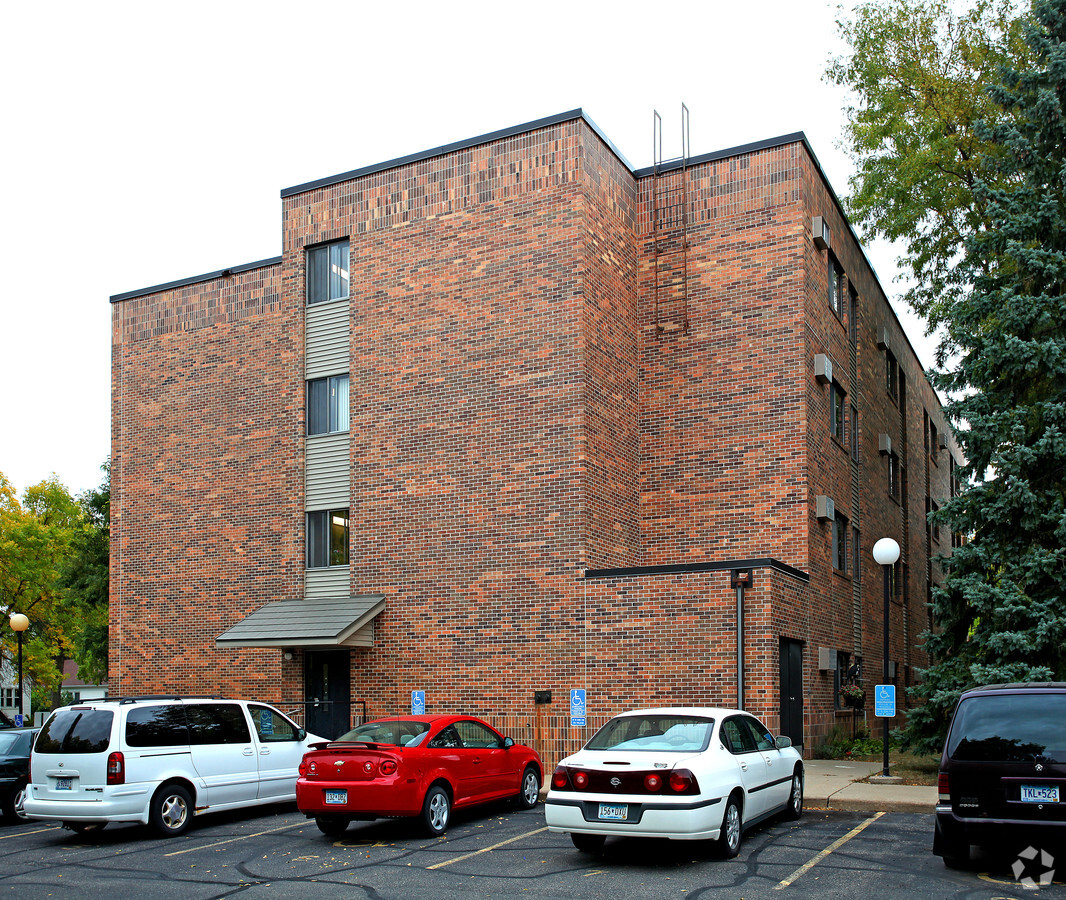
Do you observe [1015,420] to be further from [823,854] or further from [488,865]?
[488,865]

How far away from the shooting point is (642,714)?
12.0 m

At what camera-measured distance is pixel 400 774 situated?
12.4 metres

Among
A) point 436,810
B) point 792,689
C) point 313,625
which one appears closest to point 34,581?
point 313,625

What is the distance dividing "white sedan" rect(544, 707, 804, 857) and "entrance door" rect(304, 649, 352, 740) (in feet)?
37.1

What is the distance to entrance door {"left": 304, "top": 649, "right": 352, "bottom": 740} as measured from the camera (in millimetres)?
22078

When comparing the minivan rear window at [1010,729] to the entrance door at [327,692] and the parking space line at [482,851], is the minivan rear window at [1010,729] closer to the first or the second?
the parking space line at [482,851]

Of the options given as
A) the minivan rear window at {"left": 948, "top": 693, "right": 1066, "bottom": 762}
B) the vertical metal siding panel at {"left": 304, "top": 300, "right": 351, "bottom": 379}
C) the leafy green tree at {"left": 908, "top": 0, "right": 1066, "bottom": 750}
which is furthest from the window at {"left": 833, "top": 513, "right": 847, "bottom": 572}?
the minivan rear window at {"left": 948, "top": 693, "right": 1066, "bottom": 762}

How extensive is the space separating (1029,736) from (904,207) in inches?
847

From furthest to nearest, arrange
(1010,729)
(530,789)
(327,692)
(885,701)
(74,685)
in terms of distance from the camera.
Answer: (74,685) → (327,692) → (885,701) → (530,789) → (1010,729)

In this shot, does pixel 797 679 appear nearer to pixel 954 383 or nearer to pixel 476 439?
pixel 954 383

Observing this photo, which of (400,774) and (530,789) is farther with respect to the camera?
(530,789)

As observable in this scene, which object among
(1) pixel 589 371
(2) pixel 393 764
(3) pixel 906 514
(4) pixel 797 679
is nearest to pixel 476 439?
(1) pixel 589 371

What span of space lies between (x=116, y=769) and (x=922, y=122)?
76.7ft

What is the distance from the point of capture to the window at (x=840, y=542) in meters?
23.7
